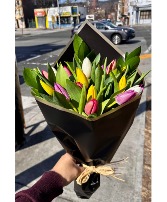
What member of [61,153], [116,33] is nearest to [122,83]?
[61,153]

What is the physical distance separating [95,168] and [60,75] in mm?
467

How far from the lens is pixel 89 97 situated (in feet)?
2.82

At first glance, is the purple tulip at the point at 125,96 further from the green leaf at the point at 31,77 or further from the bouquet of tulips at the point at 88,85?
the green leaf at the point at 31,77

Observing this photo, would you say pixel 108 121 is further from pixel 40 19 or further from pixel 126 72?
pixel 40 19

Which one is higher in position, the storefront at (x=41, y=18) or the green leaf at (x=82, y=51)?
the storefront at (x=41, y=18)

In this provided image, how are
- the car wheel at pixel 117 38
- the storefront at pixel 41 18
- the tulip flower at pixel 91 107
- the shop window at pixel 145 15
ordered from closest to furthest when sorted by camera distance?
the tulip flower at pixel 91 107 → the car wheel at pixel 117 38 → the shop window at pixel 145 15 → the storefront at pixel 41 18

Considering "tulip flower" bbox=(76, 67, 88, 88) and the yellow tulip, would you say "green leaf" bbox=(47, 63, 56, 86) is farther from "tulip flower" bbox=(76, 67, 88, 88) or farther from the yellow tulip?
the yellow tulip

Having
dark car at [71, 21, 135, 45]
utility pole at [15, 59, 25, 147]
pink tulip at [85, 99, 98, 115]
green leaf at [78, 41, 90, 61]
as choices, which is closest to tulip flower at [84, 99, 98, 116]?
pink tulip at [85, 99, 98, 115]

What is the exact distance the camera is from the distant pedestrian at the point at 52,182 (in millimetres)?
1108

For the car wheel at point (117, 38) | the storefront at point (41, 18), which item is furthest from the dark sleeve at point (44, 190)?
the storefront at point (41, 18)

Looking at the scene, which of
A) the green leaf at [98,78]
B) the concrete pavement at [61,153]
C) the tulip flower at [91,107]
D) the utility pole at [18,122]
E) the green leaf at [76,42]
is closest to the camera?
the tulip flower at [91,107]
